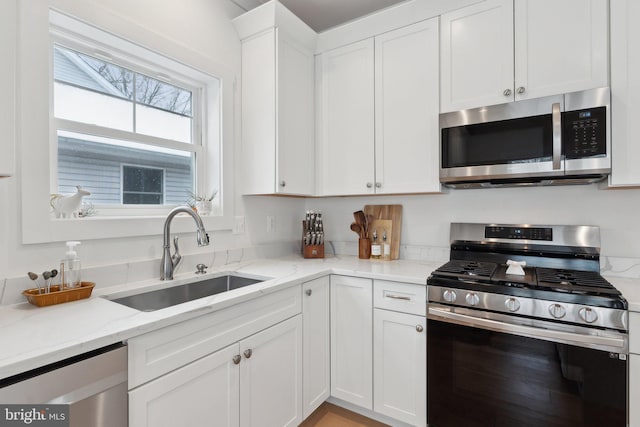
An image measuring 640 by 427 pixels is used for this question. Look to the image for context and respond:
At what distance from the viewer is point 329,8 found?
7.99 ft

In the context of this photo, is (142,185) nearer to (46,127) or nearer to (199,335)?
(46,127)

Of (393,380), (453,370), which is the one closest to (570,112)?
(453,370)

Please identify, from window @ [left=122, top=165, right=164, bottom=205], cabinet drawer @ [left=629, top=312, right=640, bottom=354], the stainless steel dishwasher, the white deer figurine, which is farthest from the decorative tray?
cabinet drawer @ [left=629, top=312, right=640, bottom=354]

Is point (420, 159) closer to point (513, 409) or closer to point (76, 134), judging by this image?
point (513, 409)

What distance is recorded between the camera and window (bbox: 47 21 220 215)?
1.56m

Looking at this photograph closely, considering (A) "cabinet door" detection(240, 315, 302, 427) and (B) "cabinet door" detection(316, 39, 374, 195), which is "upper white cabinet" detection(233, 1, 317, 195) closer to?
(B) "cabinet door" detection(316, 39, 374, 195)

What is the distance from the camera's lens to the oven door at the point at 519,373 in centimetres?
133

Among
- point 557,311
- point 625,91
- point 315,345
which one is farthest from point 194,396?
point 625,91

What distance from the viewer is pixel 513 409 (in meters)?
1.50

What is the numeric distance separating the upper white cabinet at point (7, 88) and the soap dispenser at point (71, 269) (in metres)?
0.42

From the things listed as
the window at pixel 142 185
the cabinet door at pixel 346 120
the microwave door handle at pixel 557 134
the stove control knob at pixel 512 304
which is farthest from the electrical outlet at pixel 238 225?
the microwave door handle at pixel 557 134

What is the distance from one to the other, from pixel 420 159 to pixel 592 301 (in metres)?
1.08

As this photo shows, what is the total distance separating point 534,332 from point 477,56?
56.4 inches

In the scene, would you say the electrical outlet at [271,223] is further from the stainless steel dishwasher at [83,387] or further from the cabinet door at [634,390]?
the cabinet door at [634,390]
